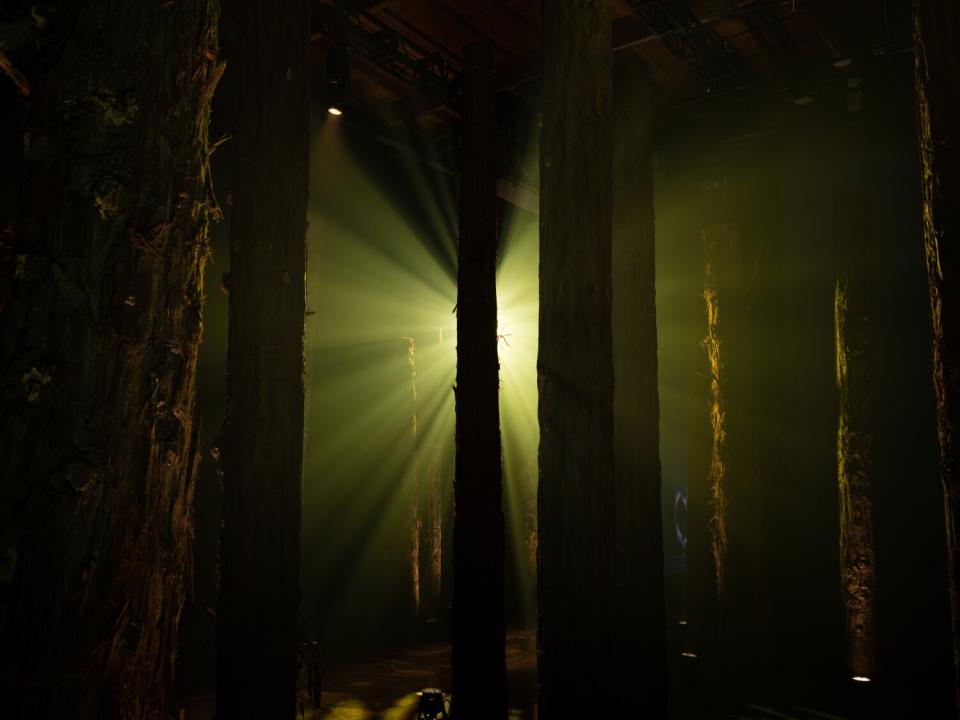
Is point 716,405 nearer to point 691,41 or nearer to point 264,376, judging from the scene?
point 691,41

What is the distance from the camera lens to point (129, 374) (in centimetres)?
→ 177

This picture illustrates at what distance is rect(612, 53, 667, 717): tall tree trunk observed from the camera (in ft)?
14.3

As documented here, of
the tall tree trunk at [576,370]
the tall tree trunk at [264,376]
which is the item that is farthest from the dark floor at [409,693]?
the tall tree trunk at [576,370]

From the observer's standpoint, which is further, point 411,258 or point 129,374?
point 411,258

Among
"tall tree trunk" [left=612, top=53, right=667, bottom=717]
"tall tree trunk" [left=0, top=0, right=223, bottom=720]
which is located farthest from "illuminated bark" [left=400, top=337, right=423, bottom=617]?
"tall tree trunk" [left=0, top=0, right=223, bottom=720]

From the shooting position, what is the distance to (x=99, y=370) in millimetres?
1710

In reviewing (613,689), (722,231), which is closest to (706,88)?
(722,231)

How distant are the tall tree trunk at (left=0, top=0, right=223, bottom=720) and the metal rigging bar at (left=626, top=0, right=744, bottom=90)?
18.3 ft

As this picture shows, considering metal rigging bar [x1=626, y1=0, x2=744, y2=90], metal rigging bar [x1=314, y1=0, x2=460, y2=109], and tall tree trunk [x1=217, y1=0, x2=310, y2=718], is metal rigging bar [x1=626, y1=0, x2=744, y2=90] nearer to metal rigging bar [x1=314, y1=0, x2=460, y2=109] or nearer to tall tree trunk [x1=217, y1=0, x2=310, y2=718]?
metal rigging bar [x1=314, y1=0, x2=460, y2=109]

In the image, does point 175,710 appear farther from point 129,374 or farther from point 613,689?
point 613,689

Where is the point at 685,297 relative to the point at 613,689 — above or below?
above

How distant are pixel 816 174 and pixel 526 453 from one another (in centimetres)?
597

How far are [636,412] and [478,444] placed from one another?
1.36 meters

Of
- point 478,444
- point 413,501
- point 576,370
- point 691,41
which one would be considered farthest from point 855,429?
point 413,501
